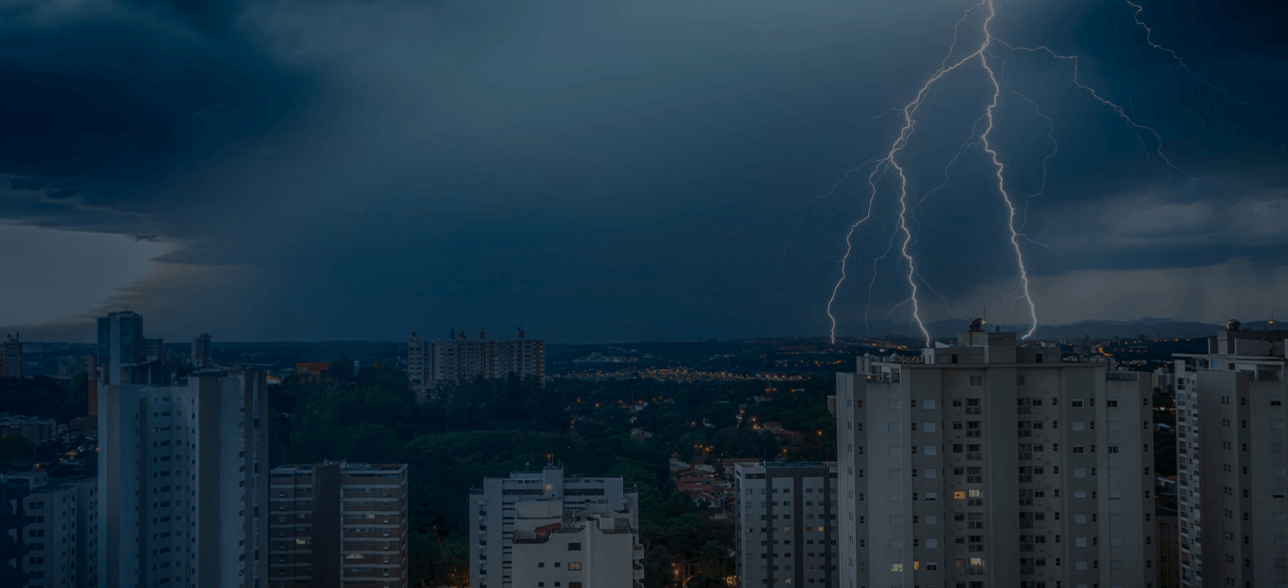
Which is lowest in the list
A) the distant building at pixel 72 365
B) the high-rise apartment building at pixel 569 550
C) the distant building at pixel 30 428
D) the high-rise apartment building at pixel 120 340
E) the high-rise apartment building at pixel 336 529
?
the high-rise apartment building at pixel 336 529

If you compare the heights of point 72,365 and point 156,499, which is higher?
point 72,365

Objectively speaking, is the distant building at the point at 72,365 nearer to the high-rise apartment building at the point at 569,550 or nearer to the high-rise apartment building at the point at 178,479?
the high-rise apartment building at the point at 178,479

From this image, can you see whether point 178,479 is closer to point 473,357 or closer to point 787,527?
point 787,527

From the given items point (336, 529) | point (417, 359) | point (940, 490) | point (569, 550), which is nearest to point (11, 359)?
point (336, 529)

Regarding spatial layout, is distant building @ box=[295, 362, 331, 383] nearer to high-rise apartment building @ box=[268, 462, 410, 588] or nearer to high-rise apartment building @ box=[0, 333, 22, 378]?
high-rise apartment building @ box=[0, 333, 22, 378]

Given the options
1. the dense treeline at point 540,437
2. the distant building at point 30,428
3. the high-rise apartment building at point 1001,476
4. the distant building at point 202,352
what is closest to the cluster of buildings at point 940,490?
the high-rise apartment building at point 1001,476

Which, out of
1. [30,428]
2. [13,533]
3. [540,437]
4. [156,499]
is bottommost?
[540,437]

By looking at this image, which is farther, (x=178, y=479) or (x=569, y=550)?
(x=178, y=479)
